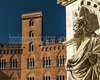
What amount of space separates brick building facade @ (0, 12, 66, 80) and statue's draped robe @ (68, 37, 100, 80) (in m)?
32.6

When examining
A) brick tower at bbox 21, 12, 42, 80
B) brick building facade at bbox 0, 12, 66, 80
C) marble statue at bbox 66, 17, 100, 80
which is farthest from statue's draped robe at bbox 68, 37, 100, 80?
Answer: brick tower at bbox 21, 12, 42, 80

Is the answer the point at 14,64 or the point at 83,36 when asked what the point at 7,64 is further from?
the point at 83,36

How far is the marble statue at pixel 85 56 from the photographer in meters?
3.36

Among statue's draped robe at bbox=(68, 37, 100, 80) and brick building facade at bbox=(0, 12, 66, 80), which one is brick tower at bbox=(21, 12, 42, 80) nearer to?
brick building facade at bbox=(0, 12, 66, 80)

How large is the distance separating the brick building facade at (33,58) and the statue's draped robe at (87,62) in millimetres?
32644

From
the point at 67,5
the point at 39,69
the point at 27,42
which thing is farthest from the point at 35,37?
the point at 67,5

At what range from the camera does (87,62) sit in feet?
11.2

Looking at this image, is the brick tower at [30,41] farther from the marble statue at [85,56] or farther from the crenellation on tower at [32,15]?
the marble statue at [85,56]

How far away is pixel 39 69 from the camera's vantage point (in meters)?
37.0

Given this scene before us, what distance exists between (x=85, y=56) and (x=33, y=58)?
1349 inches

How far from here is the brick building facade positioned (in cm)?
3675

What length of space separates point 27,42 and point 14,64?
101 inches

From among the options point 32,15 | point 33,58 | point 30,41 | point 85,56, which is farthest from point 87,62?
point 32,15

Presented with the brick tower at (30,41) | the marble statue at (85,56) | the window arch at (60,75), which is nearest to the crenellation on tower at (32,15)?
the brick tower at (30,41)
